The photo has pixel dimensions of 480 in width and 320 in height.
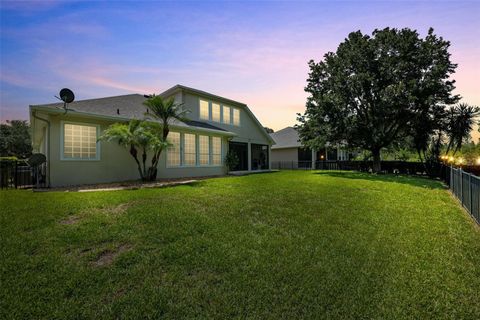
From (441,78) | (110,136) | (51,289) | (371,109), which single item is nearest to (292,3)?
(110,136)

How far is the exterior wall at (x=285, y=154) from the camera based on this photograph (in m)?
31.6

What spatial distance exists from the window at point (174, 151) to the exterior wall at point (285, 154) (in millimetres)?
19125

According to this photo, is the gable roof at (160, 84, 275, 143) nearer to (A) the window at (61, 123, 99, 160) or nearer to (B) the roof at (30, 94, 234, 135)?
(B) the roof at (30, 94, 234, 135)

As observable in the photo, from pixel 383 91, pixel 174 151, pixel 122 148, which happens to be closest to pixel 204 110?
pixel 174 151

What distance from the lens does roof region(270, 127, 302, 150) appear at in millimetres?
31494

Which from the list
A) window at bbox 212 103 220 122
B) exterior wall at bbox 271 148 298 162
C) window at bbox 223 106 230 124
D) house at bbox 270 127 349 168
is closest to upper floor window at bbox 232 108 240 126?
window at bbox 223 106 230 124

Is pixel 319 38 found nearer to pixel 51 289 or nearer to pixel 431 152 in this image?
pixel 51 289

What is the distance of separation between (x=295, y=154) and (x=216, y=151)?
15.6 meters

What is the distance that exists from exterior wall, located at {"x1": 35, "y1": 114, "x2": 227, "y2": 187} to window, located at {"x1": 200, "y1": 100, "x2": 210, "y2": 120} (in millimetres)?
5518

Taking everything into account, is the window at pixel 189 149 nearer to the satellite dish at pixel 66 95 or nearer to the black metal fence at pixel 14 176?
the satellite dish at pixel 66 95

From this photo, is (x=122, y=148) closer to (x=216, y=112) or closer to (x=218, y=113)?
(x=216, y=112)

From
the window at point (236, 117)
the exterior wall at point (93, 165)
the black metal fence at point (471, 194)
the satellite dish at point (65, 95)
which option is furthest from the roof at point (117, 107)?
the black metal fence at point (471, 194)

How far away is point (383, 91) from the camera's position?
1788 centimetres

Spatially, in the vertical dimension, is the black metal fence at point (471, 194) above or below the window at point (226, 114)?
below
